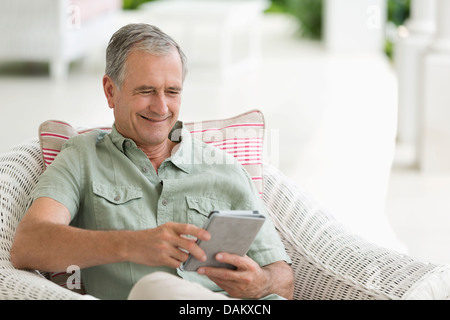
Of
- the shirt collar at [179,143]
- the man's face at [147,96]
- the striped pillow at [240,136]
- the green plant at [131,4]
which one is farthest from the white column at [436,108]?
the green plant at [131,4]

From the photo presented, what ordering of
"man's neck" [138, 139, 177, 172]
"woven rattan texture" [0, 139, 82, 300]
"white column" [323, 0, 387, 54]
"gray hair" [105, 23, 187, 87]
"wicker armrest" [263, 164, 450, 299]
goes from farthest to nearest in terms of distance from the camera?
"white column" [323, 0, 387, 54], "man's neck" [138, 139, 177, 172], "gray hair" [105, 23, 187, 87], "wicker armrest" [263, 164, 450, 299], "woven rattan texture" [0, 139, 82, 300]

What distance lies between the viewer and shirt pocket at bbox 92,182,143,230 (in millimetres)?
1728

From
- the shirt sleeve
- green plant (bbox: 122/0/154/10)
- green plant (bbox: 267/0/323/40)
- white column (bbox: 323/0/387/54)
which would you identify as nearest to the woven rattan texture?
the shirt sleeve

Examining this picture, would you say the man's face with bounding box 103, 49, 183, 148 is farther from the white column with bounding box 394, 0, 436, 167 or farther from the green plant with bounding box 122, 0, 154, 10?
the green plant with bounding box 122, 0, 154, 10

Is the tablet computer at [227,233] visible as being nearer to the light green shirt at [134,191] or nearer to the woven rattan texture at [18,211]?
the light green shirt at [134,191]

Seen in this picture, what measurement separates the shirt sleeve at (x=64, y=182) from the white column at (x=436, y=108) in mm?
2951

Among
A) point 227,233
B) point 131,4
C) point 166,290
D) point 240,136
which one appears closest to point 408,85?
point 240,136

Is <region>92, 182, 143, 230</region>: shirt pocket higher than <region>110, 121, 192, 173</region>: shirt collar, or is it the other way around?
<region>110, 121, 192, 173</region>: shirt collar

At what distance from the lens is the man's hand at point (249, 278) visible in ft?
5.26

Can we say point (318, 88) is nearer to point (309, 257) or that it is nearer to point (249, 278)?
point (309, 257)

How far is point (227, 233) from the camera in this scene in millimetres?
1513

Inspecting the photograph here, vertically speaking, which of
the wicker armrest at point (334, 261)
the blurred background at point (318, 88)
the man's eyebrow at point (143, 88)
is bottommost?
the blurred background at point (318, 88)

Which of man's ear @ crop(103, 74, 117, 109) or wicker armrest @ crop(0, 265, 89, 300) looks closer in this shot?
wicker armrest @ crop(0, 265, 89, 300)

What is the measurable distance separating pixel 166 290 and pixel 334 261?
1.87ft
